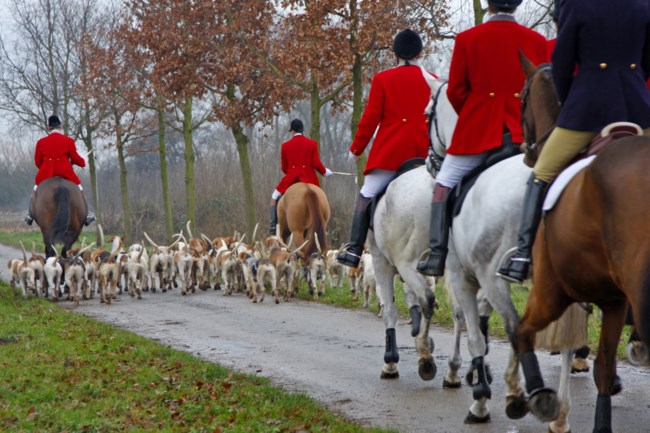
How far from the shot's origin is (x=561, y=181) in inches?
191

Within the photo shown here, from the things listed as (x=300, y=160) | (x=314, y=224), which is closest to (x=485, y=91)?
(x=314, y=224)

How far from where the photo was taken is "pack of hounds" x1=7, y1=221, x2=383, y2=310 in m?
14.7

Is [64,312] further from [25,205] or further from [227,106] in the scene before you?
[25,205]

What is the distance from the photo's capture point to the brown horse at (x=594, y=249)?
403cm

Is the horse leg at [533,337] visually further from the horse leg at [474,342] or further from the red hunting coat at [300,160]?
the red hunting coat at [300,160]

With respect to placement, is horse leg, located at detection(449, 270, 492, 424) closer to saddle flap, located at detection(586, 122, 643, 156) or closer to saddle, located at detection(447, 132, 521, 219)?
saddle, located at detection(447, 132, 521, 219)

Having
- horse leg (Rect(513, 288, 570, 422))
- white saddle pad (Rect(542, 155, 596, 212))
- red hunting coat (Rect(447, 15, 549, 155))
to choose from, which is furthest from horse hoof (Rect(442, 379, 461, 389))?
white saddle pad (Rect(542, 155, 596, 212))

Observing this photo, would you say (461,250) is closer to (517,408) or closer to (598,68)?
(517,408)

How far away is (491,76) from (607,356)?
2.16 meters

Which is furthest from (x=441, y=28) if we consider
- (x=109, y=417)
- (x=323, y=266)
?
(x=109, y=417)

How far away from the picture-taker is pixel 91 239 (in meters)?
35.6

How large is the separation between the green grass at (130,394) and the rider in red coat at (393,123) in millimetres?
1825

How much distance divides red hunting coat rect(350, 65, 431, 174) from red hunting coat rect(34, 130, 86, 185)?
8.70m

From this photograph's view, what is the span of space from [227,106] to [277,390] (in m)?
15.3
